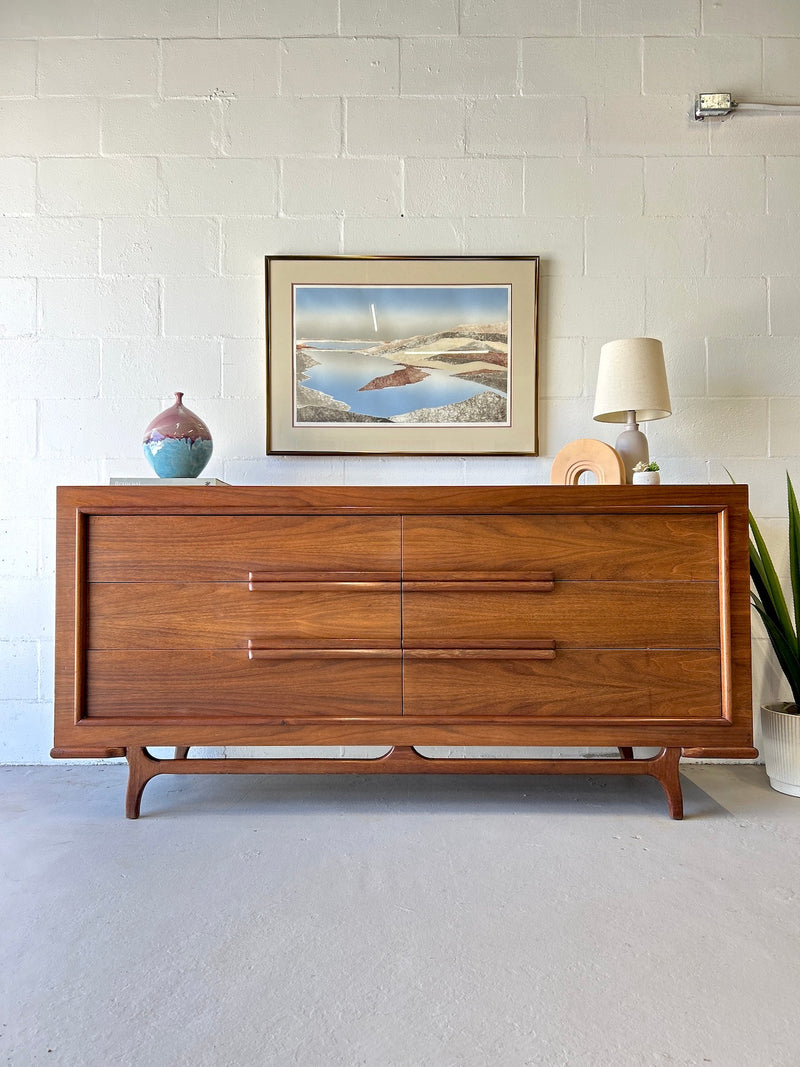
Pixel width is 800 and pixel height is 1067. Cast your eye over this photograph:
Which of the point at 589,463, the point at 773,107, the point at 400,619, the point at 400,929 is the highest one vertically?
the point at 773,107

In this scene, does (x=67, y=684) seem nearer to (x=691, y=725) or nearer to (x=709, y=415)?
(x=691, y=725)

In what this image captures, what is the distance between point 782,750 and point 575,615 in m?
0.78

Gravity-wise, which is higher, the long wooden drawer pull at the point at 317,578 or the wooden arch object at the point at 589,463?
the wooden arch object at the point at 589,463

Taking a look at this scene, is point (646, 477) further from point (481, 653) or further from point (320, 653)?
point (320, 653)

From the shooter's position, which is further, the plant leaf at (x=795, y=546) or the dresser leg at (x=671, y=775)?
the plant leaf at (x=795, y=546)

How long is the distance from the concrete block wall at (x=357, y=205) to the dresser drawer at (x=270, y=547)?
0.56 m

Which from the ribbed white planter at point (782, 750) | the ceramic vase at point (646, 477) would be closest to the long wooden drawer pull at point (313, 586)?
the ceramic vase at point (646, 477)

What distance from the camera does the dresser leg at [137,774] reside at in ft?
5.74

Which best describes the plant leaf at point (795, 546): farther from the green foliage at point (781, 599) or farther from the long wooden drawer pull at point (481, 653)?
the long wooden drawer pull at point (481, 653)

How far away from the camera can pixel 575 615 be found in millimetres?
1704

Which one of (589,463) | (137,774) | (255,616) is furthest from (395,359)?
(137,774)

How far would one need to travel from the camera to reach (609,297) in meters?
2.24

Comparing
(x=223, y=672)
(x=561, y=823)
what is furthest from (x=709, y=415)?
(x=223, y=672)

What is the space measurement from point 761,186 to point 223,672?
7.26ft
